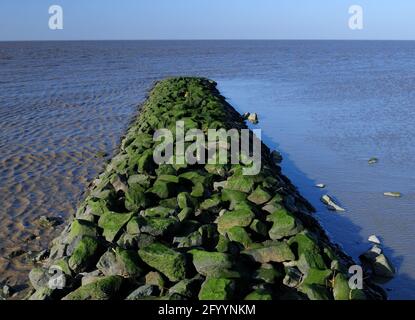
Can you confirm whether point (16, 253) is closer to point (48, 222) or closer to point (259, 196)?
point (48, 222)

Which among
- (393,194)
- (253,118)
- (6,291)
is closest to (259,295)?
(6,291)

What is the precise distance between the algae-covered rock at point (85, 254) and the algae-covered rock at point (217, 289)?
1.88 metres

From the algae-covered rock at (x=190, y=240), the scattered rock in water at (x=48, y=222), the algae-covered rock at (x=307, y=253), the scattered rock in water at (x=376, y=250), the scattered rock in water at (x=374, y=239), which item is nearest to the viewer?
the algae-covered rock at (x=307, y=253)

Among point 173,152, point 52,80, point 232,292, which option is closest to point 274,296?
point 232,292

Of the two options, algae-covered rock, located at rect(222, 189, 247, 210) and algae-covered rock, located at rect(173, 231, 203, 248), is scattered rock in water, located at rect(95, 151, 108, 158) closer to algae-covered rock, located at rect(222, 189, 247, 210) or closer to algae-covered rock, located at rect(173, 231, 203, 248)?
algae-covered rock, located at rect(222, 189, 247, 210)

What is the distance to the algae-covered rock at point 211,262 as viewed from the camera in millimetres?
6324

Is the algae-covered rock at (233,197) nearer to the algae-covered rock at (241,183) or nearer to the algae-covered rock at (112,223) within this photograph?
the algae-covered rock at (241,183)

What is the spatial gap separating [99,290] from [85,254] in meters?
0.99

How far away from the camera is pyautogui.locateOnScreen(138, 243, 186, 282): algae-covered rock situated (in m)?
6.34

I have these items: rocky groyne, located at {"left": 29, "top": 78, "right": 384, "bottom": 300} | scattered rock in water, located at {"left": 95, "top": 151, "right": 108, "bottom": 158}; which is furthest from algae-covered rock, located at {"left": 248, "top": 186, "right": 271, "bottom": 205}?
scattered rock in water, located at {"left": 95, "top": 151, "right": 108, "bottom": 158}

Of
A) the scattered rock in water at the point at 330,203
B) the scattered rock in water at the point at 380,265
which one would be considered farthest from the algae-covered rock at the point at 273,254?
the scattered rock in water at the point at 330,203

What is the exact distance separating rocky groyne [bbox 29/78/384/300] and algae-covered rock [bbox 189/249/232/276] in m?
0.01

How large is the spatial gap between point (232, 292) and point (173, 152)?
576 cm

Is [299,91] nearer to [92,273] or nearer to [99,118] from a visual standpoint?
[99,118]
